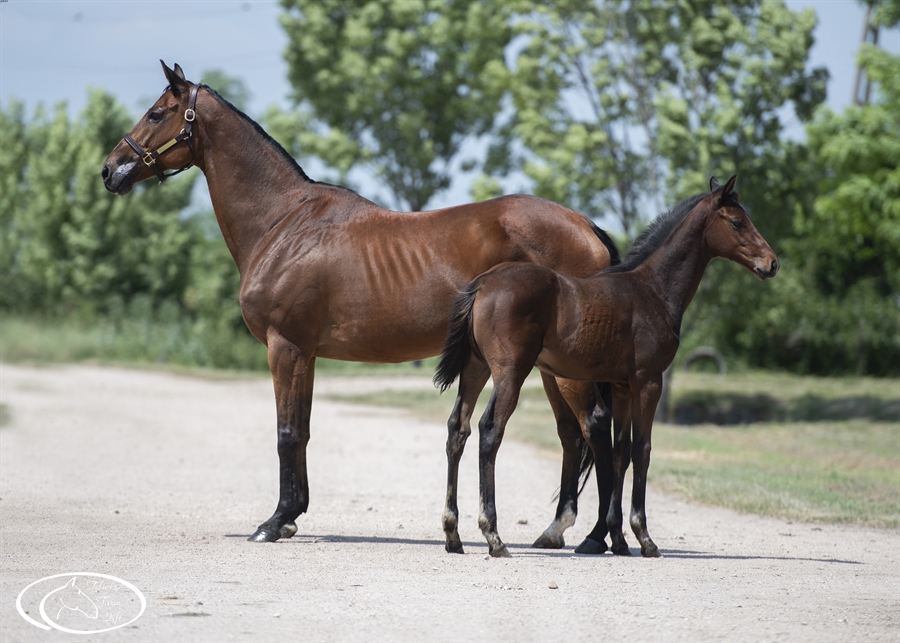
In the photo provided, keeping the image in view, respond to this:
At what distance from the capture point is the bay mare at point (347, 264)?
7.57 meters

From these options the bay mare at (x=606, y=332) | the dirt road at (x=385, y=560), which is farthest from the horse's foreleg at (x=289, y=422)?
the bay mare at (x=606, y=332)

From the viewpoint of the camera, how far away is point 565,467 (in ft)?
25.7

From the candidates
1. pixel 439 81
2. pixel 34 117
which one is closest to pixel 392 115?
pixel 439 81

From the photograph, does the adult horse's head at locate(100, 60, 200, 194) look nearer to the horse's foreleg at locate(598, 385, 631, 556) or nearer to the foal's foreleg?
the foal's foreleg

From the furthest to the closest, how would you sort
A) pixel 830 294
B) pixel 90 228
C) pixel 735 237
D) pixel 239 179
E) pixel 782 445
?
pixel 90 228 < pixel 830 294 < pixel 782 445 < pixel 239 179 < pixel 735 237

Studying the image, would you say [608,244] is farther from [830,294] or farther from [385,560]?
[830,294]

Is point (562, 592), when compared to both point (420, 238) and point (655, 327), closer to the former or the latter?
point (655, 327)

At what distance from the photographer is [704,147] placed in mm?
20844

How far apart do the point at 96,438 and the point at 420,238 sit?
8.62 meters

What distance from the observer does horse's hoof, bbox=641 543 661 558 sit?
721 cm

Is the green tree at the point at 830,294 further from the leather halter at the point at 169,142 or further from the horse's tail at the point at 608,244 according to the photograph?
the leather halter at the point at 169,142

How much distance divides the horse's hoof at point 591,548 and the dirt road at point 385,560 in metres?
0.16

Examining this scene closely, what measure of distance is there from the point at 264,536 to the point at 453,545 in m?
1.36

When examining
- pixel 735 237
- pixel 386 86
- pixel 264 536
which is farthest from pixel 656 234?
pixel 386 86
